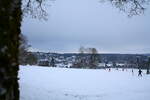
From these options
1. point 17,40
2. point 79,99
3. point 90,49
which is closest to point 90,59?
point 90,49

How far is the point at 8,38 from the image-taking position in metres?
3.13

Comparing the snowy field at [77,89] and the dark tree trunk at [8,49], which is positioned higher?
the dark tree trunk at [8,49]

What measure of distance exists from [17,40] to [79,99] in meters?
11.4

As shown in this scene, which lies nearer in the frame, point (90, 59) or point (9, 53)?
point (9, 53)

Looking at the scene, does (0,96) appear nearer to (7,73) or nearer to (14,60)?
(7,73)

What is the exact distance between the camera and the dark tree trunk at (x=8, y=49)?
3036mm

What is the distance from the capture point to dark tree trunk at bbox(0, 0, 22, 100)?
3.04m

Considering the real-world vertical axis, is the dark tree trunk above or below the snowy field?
above

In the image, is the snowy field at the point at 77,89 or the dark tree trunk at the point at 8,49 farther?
the snowy field at the point at 77,89

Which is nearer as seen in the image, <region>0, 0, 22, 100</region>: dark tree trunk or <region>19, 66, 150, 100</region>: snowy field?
<region>0, 0, 22, 100</region>: dark tree trunk

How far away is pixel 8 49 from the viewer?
312cm

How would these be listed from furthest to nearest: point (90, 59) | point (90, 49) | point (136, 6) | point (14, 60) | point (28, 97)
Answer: point (90, 49) < point (90, 59) < point (28, 97) < point (136, 6) < point (14, 60)

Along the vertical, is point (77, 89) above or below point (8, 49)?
below

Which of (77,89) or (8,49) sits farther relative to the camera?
(77,89)
